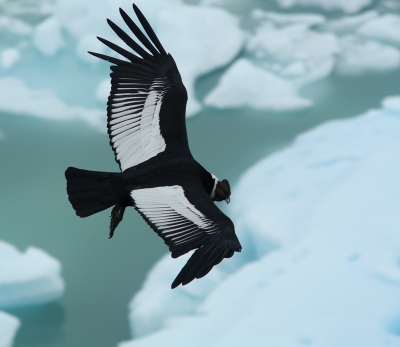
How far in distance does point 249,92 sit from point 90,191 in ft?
5.06

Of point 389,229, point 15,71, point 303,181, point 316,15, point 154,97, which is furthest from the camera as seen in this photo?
point 316,15

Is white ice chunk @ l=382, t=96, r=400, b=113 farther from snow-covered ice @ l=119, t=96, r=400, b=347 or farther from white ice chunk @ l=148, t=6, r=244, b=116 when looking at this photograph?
white ice chunk @ l=148, t=6, r=244, b=116

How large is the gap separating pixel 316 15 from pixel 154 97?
1.94 m

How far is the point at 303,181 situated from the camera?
212 centimetres

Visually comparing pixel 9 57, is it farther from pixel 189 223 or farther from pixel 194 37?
pixel 189 223

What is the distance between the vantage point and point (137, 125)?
1264mm

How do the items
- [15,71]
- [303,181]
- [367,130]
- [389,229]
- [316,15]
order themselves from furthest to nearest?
[316,15]
[15,71]
[367,130]
[303,181]
[389,229]

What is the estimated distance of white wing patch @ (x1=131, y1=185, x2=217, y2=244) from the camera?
0.99m

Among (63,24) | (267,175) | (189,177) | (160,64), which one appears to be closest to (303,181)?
(267,175)

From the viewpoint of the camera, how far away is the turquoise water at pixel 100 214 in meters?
1.86

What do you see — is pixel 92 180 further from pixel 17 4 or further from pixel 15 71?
pixel 17 4

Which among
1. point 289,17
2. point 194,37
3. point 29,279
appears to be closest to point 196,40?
point 194,37

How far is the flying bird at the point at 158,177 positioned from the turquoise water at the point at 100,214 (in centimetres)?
79

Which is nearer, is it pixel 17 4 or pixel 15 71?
pixel 15 71
